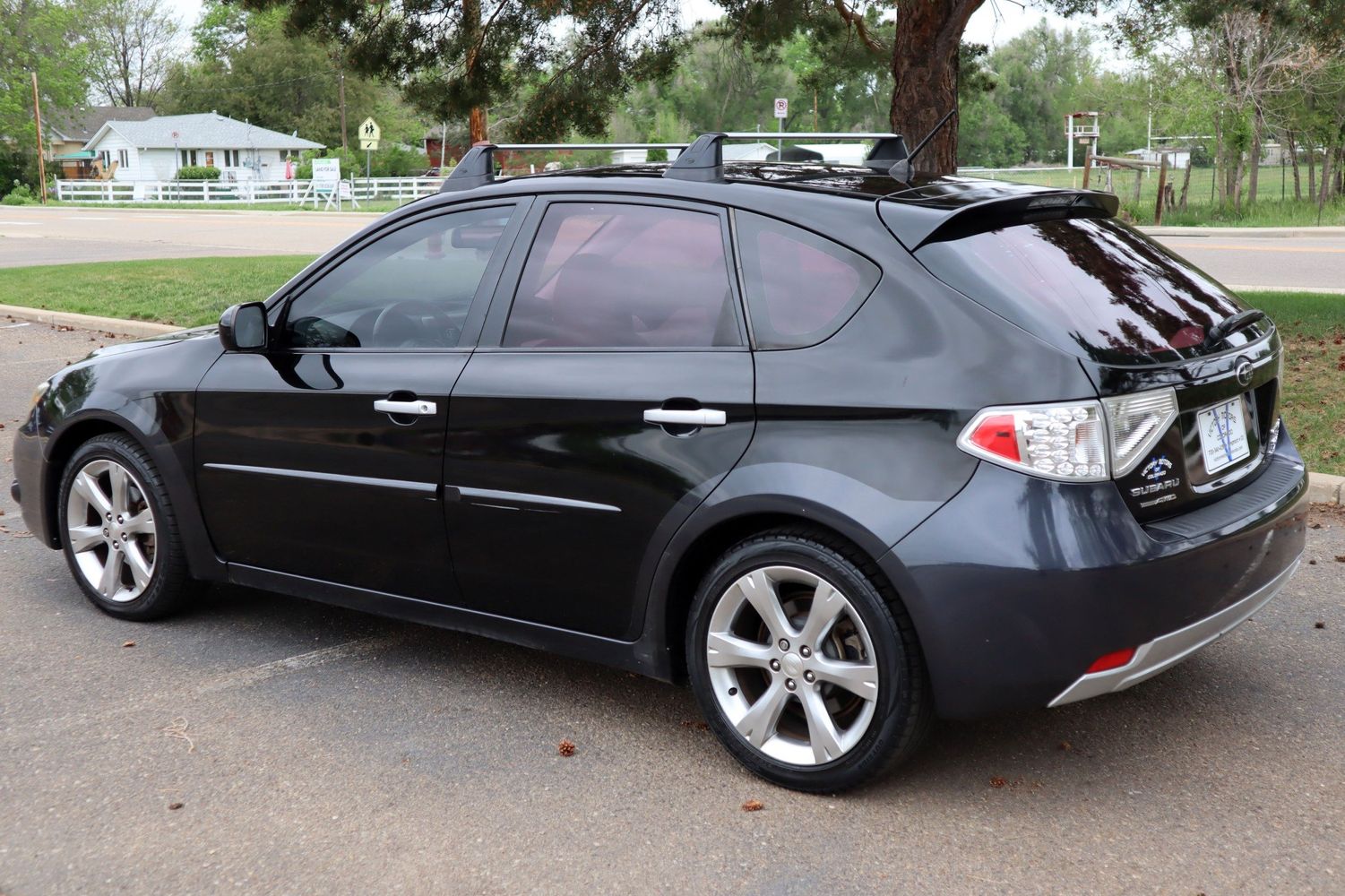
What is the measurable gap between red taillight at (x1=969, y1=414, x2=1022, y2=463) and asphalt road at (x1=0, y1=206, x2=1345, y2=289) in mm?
13002

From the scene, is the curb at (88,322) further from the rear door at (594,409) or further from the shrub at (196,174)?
the shrub at (196,174)

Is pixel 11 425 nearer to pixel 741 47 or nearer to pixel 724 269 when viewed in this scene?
pixel 724 269

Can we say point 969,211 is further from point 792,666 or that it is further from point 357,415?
point 357,415

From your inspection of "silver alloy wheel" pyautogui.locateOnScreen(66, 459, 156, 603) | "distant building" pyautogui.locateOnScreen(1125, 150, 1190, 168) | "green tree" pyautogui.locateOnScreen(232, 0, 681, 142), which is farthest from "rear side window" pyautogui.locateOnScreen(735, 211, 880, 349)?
"distant building" pyautogui.locateOnScreen(1125, 150, 1190, 168)

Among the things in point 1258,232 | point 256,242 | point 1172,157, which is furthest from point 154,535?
point 1172,157

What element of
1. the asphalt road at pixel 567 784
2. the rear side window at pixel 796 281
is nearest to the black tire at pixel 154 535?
the asphalt road at pixel 567 784

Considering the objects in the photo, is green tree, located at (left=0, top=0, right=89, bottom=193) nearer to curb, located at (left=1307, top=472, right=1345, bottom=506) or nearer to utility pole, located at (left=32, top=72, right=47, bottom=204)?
utility pole, located at (left=32, top=72, right=47, bottom=204)

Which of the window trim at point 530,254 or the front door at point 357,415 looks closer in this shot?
the window trim at point 530,254

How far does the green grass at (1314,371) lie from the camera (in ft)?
23.9

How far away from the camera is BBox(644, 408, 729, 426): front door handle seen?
3.57 m

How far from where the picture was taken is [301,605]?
5328 millimetres

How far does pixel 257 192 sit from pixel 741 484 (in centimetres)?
5278

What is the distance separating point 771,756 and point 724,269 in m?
1.34

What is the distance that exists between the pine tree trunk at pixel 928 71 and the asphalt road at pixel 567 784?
6.17 m
